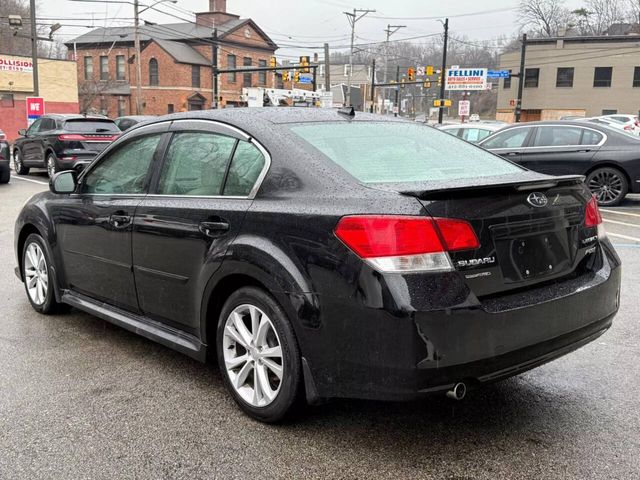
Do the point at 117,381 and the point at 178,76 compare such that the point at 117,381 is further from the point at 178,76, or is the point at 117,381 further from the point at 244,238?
the point at 178,76

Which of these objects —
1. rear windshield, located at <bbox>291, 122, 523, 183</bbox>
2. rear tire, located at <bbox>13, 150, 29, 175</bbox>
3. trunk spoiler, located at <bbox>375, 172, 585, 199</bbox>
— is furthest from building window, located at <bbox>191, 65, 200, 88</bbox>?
trunk spoiler, located at <bbox>375, 172, 585, 199</bbox>

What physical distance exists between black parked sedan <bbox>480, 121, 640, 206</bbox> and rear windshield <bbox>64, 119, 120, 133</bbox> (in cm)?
962

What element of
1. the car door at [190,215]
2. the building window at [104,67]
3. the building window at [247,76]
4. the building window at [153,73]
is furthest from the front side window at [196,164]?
the building window at [104,67]

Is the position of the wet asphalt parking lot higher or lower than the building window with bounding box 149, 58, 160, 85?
lower

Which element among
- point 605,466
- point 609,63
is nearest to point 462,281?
point 605,466

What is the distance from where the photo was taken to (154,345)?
4.50m

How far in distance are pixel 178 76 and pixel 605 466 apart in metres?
56.8

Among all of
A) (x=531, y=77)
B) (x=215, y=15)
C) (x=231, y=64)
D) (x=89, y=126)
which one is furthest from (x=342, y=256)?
(x=215, y=15)

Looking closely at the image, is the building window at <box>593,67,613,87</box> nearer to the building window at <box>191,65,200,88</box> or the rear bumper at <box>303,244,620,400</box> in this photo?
the building window at <box>191,65,200,88</box>

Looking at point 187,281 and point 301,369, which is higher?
point 187,281

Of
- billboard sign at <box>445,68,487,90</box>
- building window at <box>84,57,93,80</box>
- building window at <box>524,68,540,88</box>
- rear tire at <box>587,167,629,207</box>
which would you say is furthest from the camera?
building window at <box>84,57,93,80</box>

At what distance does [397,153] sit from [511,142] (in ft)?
30.0

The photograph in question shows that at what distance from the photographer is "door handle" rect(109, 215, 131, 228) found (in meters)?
3.99

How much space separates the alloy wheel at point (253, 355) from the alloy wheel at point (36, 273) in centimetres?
234
